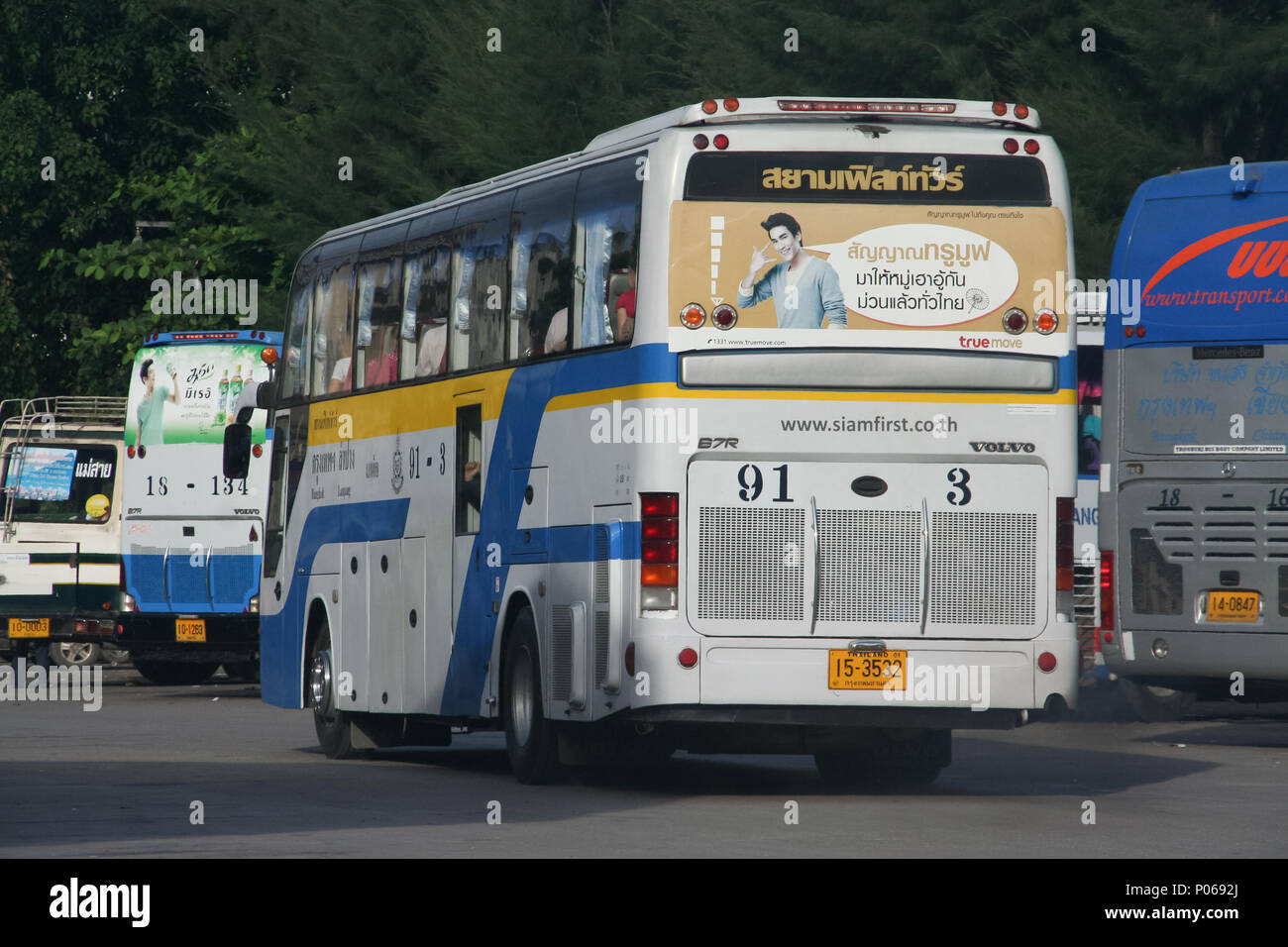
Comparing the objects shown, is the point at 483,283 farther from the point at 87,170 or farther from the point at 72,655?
the point at 87,170

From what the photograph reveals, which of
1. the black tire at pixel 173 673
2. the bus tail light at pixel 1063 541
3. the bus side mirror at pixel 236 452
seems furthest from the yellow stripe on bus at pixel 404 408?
the black tire at pixel 173 673

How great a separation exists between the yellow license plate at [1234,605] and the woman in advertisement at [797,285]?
21.2 feet

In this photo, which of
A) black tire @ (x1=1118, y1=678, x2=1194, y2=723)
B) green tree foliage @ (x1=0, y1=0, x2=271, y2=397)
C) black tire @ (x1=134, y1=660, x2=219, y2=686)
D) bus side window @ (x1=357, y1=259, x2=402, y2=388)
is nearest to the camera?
bus side window @ (x1=357, y1=259, x2=402, y2=388)

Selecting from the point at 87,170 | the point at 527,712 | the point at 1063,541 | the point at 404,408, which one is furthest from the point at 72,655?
the point at 1063,541

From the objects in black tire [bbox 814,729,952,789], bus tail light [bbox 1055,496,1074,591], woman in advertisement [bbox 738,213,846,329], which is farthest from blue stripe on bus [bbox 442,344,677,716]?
bus tail light [bbox 1055,496,1074,591]

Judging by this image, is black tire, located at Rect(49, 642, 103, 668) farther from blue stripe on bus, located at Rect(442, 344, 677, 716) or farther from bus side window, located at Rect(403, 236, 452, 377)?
blue stripe on bus, located at Rect(442, 344, 677, 716)

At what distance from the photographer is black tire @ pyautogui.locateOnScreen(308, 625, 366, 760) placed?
1964 centimetres

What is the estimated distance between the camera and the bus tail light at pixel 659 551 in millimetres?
14742

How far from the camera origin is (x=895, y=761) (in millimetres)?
16594

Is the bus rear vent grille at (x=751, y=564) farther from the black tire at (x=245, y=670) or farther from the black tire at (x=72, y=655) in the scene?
the black tire at (x=72, y=655)

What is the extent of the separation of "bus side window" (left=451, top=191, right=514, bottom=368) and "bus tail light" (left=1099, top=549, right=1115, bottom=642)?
6035mm

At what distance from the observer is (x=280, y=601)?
2097 centimetres
